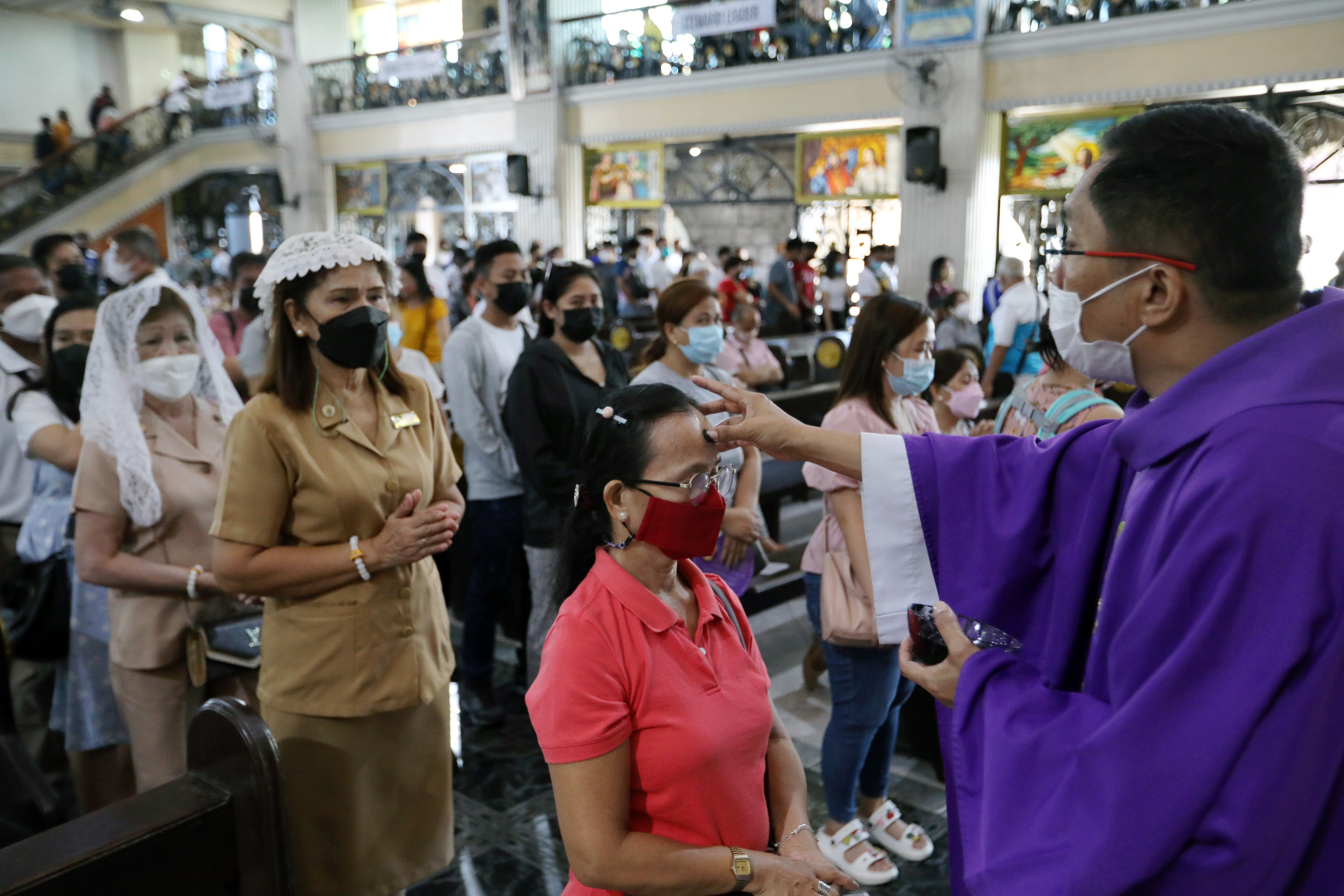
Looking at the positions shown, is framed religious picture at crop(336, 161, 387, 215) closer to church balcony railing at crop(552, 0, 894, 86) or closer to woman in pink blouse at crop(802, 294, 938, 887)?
church balcony railing at crop(552, 0, 894, 86)

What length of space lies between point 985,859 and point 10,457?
11.5ft

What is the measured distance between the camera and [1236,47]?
30.8 ft

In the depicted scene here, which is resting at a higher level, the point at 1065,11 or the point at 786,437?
the point at 1065,11

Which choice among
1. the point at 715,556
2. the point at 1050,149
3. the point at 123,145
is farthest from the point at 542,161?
the point at 715,556

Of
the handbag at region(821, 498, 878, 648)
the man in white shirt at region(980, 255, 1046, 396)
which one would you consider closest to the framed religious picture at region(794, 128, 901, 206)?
the man in white shirt at region(980, 255, 1046, 396)

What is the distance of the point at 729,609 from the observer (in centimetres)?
187

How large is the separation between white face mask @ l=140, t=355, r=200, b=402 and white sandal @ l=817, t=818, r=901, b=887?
2134mm

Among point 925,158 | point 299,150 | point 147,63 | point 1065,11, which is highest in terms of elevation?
point 147,63

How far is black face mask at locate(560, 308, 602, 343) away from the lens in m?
3.50

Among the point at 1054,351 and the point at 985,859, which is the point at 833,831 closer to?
the point at 1054,351

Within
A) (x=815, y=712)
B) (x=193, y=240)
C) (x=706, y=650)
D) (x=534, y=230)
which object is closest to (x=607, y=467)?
(x=706, y=650)

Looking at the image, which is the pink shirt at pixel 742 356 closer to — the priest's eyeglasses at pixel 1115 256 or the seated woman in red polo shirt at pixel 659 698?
the seated woman in red polo shirt at pixel 659 698

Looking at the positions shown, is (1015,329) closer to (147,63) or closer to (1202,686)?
(1202,686)

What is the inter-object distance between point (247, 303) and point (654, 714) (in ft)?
16.1
